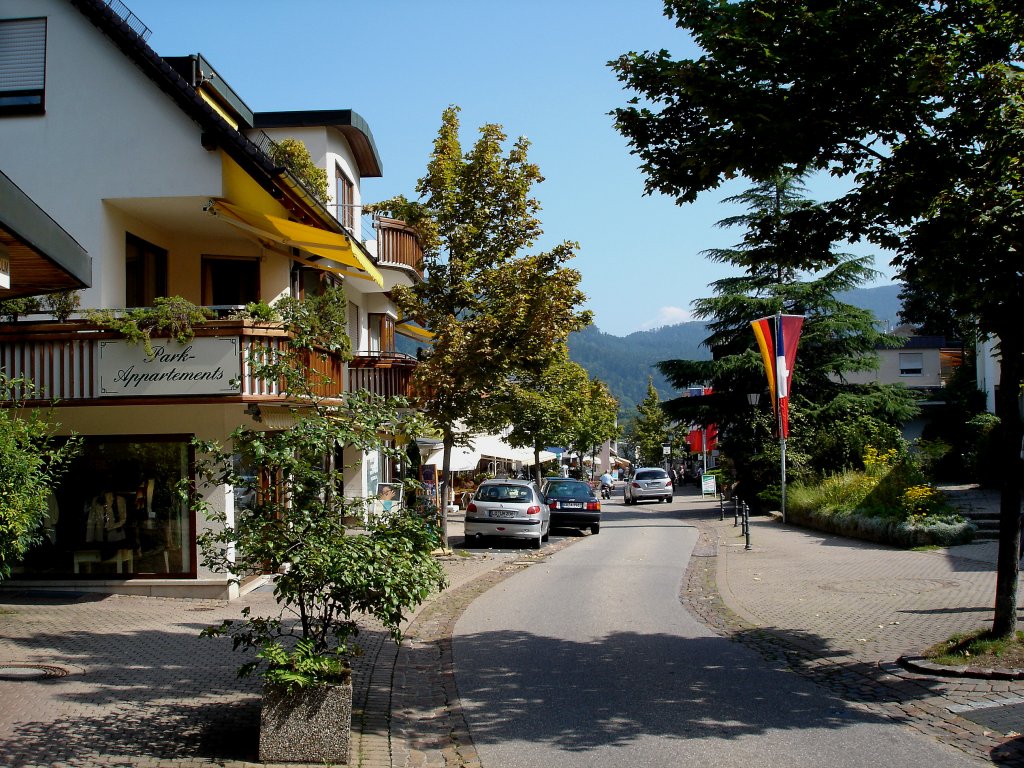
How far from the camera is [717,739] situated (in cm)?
690

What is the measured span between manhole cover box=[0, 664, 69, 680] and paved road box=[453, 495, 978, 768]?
3.68 meters

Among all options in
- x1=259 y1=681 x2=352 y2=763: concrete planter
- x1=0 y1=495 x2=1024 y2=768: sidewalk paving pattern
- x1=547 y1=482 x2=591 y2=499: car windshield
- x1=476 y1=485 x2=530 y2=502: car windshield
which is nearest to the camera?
x1=259 y1=681 x2=352 y2=763: concrete planter

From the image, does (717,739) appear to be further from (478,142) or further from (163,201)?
(478,142)

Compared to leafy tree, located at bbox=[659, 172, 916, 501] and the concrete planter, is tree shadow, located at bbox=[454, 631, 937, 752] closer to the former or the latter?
the concrete planter

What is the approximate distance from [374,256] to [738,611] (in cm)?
1276

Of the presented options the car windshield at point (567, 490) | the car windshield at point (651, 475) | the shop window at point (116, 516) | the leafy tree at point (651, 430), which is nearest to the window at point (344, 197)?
the shop window at point (116, 516)

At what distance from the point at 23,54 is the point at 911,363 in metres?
56.6

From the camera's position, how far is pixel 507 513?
23.1m

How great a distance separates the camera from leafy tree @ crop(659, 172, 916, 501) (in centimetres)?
3372

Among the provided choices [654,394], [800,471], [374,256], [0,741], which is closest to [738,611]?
[0,741]

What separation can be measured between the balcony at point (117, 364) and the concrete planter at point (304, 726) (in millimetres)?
6450

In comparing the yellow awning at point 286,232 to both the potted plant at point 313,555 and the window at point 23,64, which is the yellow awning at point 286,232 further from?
the potted plant at point 313,555

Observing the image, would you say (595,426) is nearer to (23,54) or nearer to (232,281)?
(232,281)

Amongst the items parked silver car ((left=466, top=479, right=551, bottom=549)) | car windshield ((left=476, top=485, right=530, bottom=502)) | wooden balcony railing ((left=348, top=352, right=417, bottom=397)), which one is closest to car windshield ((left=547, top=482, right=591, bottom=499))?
parked silver car ((left=466, top=479, right=551, bottom=549))
